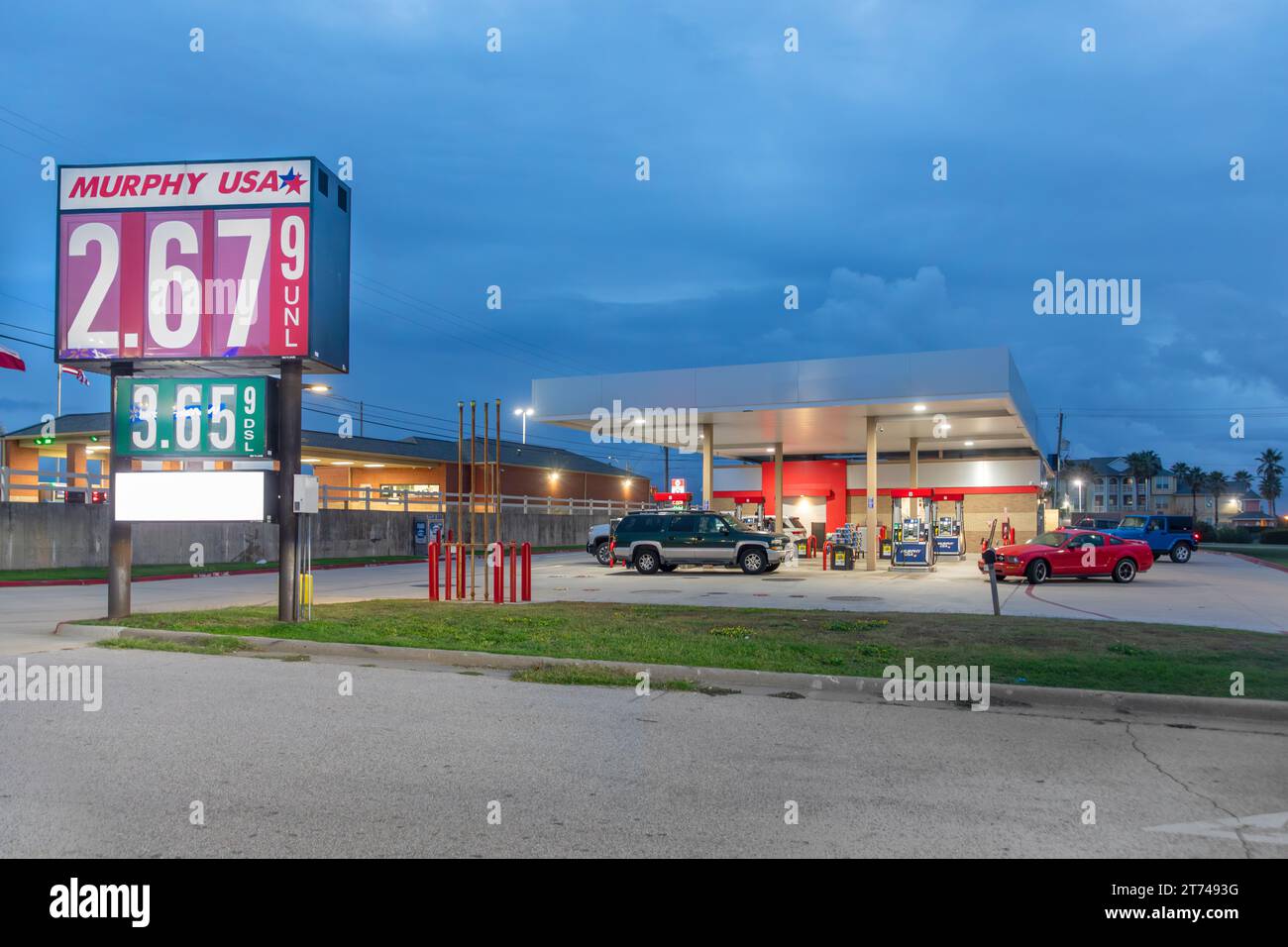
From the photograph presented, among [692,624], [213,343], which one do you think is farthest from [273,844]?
[213,343]

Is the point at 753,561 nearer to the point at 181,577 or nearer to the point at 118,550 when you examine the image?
the point at 181,577

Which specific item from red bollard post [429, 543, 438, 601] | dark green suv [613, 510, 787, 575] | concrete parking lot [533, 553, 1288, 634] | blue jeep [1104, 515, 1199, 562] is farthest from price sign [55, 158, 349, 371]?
blue jeep [1104, 515, 1199, 562]

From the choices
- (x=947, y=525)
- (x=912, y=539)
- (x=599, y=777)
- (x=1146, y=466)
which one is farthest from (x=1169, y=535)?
(x=1146, y=466)

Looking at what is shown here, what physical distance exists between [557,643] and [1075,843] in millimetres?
7575

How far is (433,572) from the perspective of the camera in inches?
728

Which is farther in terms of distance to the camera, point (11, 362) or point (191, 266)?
point (11, 362)

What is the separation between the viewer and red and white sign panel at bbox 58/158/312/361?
46.8ft

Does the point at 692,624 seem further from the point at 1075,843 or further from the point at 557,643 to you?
the point at 1075,843

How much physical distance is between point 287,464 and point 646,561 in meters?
16.6

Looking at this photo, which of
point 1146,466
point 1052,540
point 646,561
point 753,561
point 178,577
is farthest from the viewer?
point 1146,466

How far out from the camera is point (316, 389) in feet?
55.7

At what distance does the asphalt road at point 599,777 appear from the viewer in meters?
5.18

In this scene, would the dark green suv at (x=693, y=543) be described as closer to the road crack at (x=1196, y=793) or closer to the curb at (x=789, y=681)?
the curb at (x=789, y=681)

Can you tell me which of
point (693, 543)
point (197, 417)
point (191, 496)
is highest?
point (197, 417)
